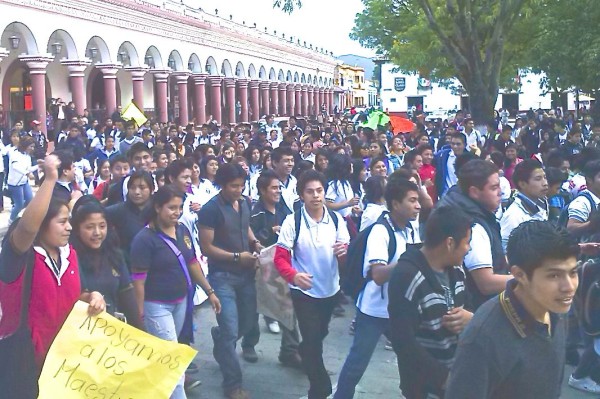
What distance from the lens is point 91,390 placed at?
3.63 m

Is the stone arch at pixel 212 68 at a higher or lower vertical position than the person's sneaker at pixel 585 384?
higher

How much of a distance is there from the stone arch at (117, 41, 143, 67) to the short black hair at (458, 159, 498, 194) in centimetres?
2460

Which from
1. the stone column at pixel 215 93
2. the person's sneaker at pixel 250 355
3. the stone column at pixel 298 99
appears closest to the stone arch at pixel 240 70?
the stone column at pixel 215 93

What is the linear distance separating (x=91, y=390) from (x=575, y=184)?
5.47 meters

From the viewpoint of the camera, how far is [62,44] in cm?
2414

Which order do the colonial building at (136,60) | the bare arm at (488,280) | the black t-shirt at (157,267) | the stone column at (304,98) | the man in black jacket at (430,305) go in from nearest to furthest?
the man in black jacket at (430,305) → the bare arm at (488,280) → the black t-shirt at (157,267) → the colonial building at (136,60) → the stone column at (304,98)

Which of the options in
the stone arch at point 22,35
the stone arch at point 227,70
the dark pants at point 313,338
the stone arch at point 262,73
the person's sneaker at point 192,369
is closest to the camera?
the dark pants at point 313,338

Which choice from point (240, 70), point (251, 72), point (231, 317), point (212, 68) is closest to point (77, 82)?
point (212, 68)

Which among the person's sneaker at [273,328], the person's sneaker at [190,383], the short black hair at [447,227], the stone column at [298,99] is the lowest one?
the person's sneaker at [273,328]

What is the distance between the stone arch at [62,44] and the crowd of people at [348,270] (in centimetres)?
1721

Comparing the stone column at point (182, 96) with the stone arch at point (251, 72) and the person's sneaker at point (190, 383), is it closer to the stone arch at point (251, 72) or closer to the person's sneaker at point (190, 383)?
the stone arch at point (251, 72)

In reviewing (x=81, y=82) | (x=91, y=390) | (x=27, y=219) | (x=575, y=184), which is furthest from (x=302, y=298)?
(x=81, y=82)

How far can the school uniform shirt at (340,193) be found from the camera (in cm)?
777

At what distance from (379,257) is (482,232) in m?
0.61
